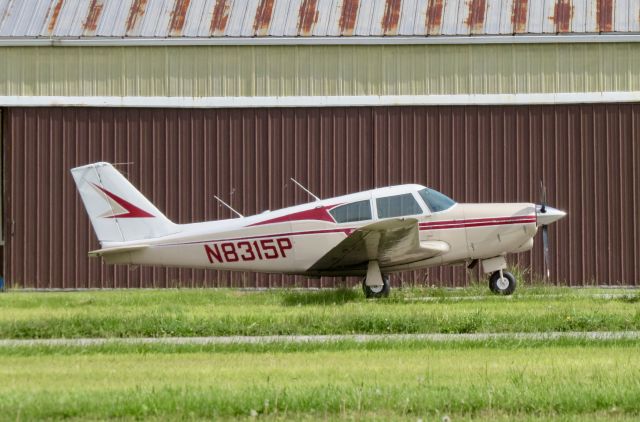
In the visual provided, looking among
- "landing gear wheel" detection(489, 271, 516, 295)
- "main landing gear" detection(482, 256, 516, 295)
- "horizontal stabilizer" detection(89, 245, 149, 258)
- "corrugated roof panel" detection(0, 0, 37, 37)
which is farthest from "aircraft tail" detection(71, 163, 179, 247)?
"corrugated roof panel" detection(0, 0, 37, 37)

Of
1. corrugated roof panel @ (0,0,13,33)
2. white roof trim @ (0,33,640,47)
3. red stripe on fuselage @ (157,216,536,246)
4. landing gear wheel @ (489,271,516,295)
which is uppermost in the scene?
corrugated roof panel @ (0,0,13,33)

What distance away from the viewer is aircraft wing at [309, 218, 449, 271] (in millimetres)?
20375

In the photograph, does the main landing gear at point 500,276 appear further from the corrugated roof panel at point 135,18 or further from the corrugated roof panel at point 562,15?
the corrugated roof panel at point 135,18

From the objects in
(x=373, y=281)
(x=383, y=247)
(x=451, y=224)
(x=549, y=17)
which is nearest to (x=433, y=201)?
(x=451, y=224)

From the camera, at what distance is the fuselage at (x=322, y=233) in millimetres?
21547

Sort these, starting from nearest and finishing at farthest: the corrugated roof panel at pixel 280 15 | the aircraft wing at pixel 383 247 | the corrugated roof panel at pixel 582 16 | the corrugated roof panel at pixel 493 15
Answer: the aircraft wing at pixel 383 247
the corrugated roof panel at pixel 582 16
the corrugated roof panel at pixel 493 15
the corrugated roof panel at pixel 280 15

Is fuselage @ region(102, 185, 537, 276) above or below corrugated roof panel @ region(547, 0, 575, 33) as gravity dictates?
below

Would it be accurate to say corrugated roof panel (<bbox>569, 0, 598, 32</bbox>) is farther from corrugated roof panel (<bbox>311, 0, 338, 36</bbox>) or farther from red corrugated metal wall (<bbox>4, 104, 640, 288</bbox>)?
corrugated roof panel (<bbox>311, 0, 338, 36</bbox>)

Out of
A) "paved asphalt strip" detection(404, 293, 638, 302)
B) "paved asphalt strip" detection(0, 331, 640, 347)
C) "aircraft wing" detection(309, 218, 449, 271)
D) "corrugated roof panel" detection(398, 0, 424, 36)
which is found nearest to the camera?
"paved asphalt strip" detection(0, 331, 640, 347)

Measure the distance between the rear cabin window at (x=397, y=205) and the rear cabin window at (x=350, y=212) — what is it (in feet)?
0.85

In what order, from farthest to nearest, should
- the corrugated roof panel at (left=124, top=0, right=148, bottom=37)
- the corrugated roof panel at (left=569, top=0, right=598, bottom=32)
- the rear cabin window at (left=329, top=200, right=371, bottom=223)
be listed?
the corrugated roof panel at (left=124, top=0, right=148, bottom=37) < the corrugated roof panel at (left=569, top=0, right=598, bottom=32) < the rear cabin window at (left=329, top=200, right=371, bottom=223)

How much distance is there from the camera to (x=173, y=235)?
861 inches

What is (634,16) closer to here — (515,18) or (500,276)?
(515,18)

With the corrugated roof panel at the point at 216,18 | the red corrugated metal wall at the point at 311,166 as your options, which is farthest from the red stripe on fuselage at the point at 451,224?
the corrugated roof panel at the point at 216,18
